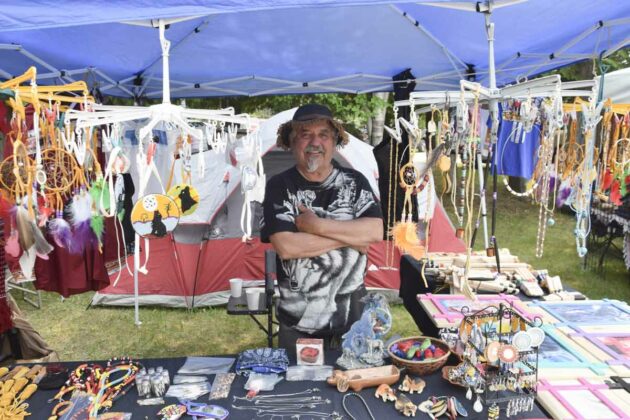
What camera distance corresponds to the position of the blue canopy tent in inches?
109

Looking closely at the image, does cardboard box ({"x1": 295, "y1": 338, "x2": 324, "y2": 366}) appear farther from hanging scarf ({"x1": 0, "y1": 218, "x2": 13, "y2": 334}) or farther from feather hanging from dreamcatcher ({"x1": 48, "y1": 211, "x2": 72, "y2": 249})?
hanging scarf ({"x1": 0, "y1": 218, "x2": 13, "y2": 334})

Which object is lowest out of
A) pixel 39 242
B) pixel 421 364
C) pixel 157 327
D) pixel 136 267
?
pixel 157 327

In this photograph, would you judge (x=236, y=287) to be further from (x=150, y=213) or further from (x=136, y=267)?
(x=150, y=213)

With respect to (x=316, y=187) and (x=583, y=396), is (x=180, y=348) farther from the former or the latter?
(x=583, y=396)

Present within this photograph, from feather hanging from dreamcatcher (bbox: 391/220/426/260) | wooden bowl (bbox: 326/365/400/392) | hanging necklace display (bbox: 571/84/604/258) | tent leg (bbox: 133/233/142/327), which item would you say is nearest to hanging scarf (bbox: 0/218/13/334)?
tent leg (bbox: 133/233/142/327)

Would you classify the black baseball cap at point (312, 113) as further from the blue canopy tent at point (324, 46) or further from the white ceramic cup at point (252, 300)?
the white ceramic cup at point (252, 300)

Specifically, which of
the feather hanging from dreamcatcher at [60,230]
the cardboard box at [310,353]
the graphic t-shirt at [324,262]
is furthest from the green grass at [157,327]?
the cardboard box at [310,353]

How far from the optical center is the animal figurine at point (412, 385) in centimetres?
181

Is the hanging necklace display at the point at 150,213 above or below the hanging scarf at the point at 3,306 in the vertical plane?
above

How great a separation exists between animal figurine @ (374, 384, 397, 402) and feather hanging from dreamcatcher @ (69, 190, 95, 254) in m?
1.94

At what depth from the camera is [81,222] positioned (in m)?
2.85

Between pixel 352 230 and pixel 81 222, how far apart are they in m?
1.76

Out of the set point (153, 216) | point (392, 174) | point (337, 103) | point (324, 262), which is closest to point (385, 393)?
point (324, 262)

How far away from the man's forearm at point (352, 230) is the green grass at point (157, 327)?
2.33 metres
